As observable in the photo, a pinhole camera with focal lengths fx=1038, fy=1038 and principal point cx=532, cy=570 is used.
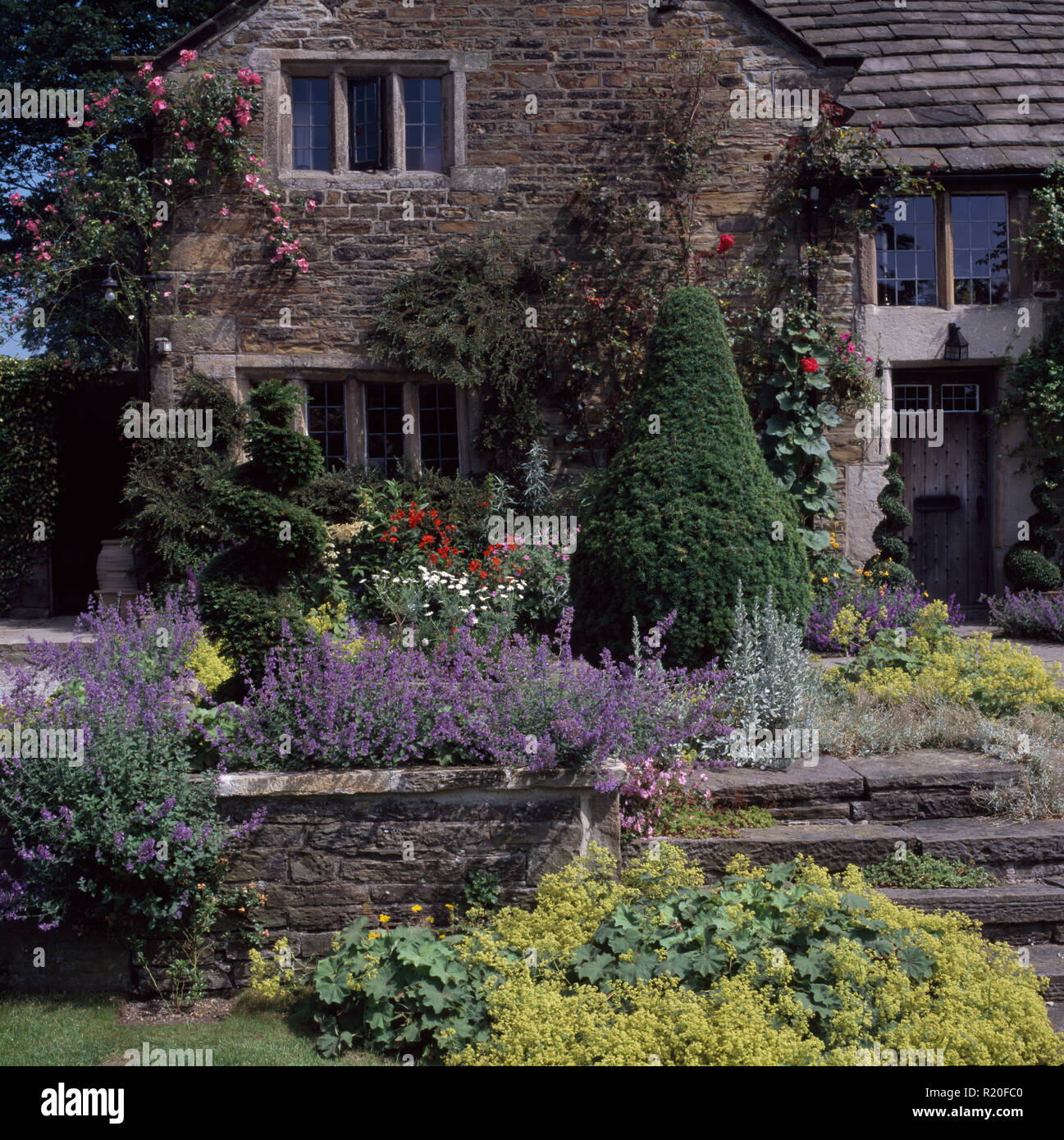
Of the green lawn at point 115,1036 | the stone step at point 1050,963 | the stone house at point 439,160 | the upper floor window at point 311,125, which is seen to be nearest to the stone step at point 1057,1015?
the stone step at point 1050,963

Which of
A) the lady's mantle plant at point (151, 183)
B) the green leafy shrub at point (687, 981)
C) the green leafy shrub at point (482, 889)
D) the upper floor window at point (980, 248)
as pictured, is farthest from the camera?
the upper floor window at point (980, 248)

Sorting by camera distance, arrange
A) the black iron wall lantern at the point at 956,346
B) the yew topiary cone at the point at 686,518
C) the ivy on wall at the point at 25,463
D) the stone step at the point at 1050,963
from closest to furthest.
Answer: the stone step at the point at 1050,963 → the yew topiary cone at the point at 686,518 → the black iron wall lantern at the point at 956,346 → the ivy on wall at the point at 25,463

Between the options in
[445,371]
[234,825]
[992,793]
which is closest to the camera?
[234,825]

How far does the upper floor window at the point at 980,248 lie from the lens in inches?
416

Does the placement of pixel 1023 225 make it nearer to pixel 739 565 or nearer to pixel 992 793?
pixel 739 565

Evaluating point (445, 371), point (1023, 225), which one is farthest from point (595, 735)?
point (1023, 225)

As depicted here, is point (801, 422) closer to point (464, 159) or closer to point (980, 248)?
point (980, 248)

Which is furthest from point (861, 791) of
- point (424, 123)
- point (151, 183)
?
point (151, 183)

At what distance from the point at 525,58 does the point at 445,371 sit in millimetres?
3183

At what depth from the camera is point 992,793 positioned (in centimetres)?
494

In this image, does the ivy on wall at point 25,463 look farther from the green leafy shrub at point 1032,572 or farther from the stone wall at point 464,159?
the green leafy shrub at point 1032,572

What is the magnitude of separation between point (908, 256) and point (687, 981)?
30.1ft

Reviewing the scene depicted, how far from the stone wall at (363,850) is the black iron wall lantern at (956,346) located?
25.9 ft

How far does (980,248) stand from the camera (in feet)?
34.9
